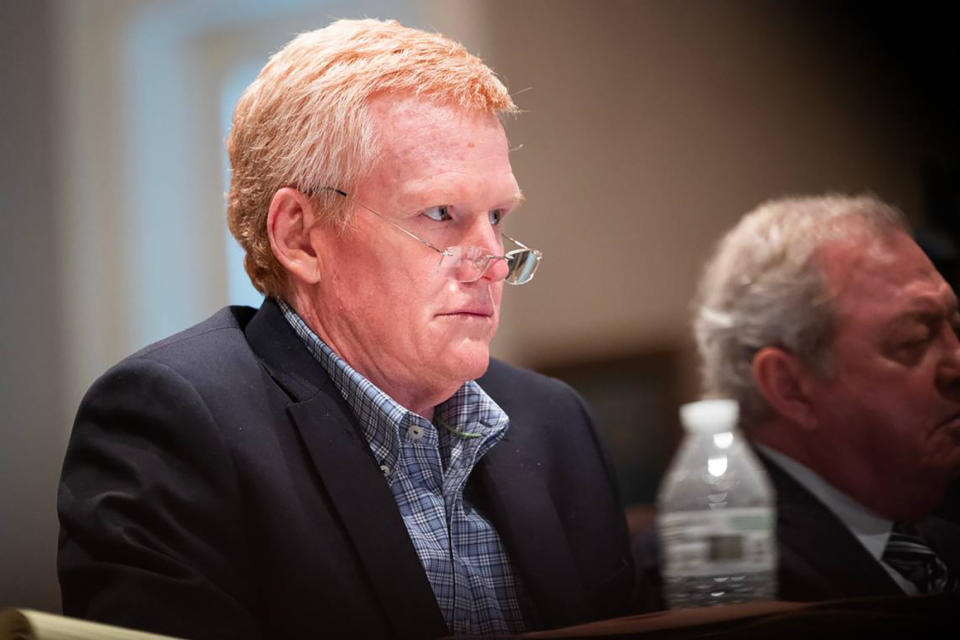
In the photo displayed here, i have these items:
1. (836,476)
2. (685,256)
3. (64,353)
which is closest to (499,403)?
(685,256)

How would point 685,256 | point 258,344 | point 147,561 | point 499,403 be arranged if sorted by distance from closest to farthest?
1. point 147,561
2. point 258,344
3. point 499,403
4. point 685,256

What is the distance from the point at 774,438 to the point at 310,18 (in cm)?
91

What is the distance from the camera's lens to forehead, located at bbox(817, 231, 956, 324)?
1.54 meters

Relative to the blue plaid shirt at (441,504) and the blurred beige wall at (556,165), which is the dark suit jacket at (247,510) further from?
the blurred beige wall at (556,165)

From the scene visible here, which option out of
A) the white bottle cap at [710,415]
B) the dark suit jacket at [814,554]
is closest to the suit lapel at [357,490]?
the dark suit jacket at [814,554]

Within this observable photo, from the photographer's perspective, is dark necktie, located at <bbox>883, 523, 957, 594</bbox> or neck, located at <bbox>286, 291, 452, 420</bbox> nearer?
neck, located at <bbox>286, 291, 452, 420</bbox>

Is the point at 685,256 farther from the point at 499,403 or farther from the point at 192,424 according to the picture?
the point at 192,424

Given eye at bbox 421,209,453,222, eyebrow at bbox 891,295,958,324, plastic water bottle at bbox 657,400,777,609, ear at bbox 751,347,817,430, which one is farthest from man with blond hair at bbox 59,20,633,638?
eyebrow at bbox 891,295,958,324

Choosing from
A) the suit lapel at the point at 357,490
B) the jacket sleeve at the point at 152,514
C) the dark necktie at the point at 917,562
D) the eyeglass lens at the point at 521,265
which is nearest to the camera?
the jacket sleeve at the point at 152,514

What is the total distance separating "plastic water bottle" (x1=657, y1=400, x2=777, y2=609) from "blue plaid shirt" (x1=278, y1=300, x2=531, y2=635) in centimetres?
24

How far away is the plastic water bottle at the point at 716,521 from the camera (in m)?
1.48

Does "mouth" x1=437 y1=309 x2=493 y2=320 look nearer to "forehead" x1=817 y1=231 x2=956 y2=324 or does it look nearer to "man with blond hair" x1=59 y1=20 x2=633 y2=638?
"man with blond hair" x1=59 y1=20 x2=633 y2=638

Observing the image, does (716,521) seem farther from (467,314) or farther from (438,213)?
(438,213)

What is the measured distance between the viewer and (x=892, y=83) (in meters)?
A: 1.64
